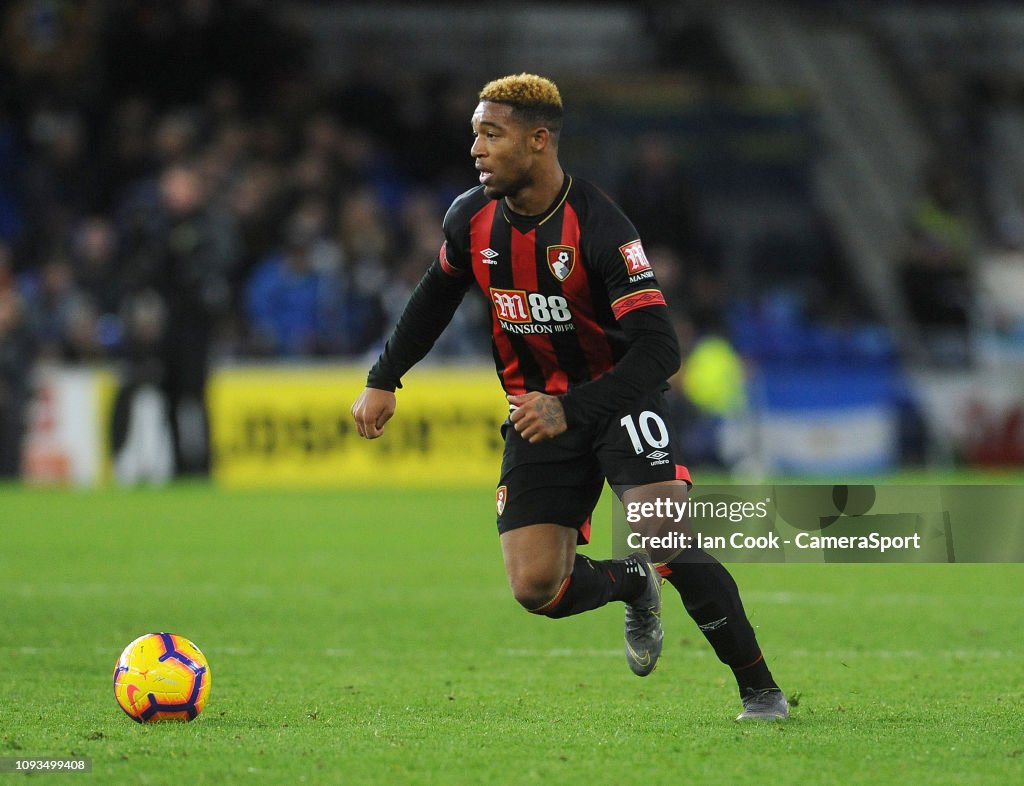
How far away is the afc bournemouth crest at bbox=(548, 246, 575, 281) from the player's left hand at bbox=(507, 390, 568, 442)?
540mm

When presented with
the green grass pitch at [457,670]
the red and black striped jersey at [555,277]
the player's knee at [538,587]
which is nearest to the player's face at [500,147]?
the red and black striped jersey at [555,277]

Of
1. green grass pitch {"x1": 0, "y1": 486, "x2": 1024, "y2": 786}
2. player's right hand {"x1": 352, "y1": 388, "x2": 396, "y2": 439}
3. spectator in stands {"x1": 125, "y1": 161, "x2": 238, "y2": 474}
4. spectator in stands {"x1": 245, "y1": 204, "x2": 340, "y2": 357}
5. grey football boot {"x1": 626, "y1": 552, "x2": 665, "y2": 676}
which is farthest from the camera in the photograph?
spectator in stands {"x1": 245, "y1": 204, "x2": 340, "y2": 357}

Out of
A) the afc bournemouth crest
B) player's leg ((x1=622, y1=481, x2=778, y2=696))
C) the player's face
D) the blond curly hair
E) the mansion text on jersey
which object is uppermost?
the blond curly hair

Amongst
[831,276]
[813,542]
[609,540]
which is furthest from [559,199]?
[831,276]

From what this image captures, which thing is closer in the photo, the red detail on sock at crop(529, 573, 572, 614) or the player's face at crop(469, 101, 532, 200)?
the player's face at crop(469, 101, 532, 200)

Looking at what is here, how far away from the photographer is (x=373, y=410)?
583 centimetres

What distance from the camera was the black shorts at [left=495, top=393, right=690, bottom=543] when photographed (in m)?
5.52

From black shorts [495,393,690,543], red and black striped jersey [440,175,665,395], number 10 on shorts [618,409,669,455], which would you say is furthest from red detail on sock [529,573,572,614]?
red and black striped jersey [440,175,665,395]

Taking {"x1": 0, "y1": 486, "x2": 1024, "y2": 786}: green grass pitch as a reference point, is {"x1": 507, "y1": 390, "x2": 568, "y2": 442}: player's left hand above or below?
above

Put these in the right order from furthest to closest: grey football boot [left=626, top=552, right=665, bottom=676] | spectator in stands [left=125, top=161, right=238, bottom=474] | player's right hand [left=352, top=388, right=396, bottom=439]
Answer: spectator in stands [left=125, top=161, right=238, bottom=474] → grey football boot [left=626, top=552, right=665, bottom=676] → player's right hand [left=352, top=388, right=396, bottom=439]

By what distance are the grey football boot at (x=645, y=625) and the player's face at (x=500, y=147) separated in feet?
4.64

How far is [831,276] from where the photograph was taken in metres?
21.8

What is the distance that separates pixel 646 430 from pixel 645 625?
2.60 feet

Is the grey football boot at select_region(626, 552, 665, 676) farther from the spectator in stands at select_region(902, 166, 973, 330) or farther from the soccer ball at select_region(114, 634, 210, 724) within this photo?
the spectator in stands at select_region(902, 166, 973, 330)
